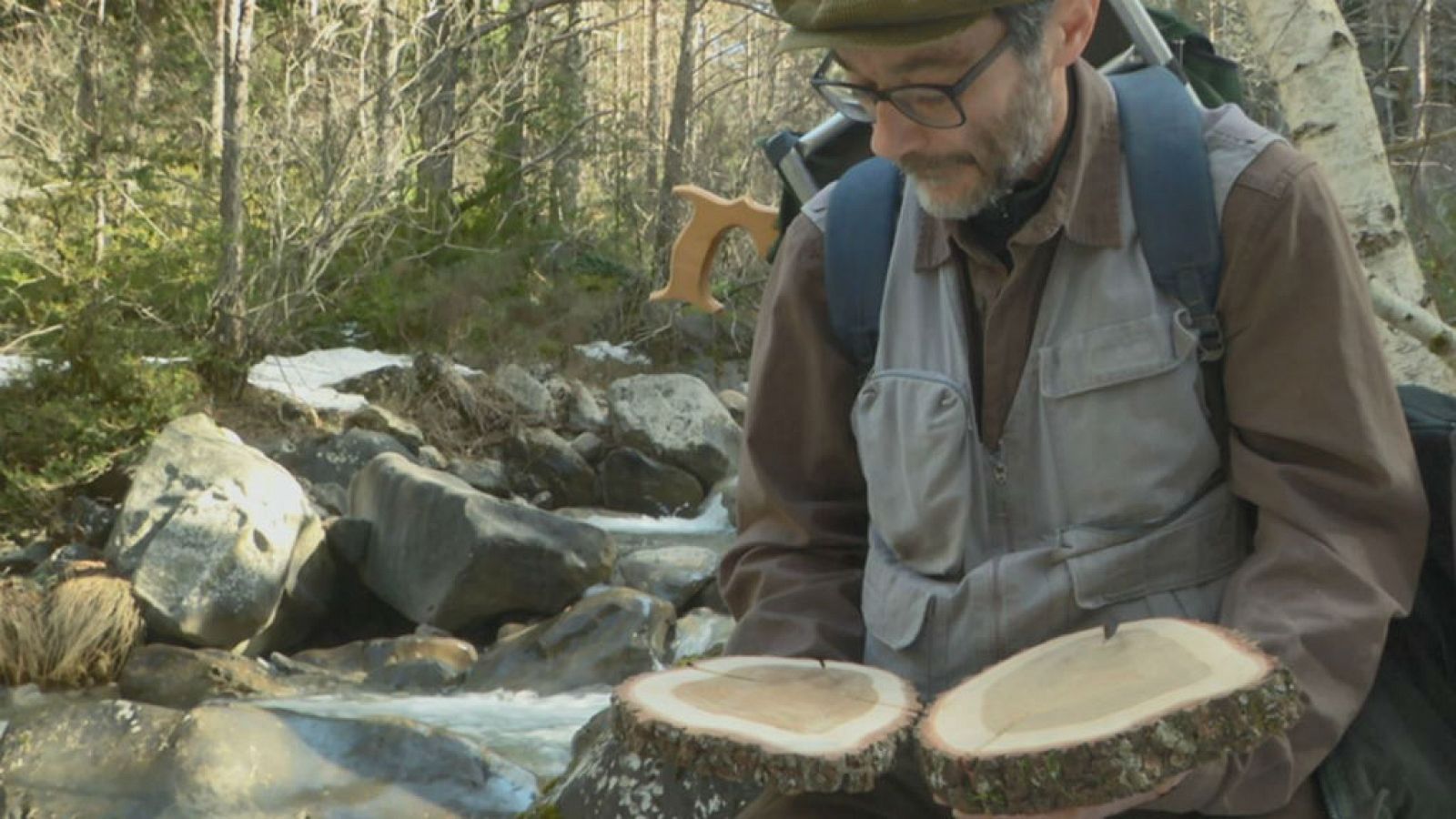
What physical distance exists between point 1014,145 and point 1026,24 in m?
0.16

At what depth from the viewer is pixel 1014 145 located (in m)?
2.21

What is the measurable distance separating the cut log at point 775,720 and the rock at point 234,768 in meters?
3.52

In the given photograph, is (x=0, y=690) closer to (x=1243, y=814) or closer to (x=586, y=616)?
(x=586, y=616)

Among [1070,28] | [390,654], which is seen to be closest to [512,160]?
[390,654]

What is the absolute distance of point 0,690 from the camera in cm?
777

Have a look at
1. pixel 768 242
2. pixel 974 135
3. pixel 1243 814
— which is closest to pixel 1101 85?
pixel 974 135

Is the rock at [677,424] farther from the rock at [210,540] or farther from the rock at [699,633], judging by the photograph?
the rock at [699,633]

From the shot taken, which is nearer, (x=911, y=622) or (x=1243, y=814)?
(x=1243, y=814)

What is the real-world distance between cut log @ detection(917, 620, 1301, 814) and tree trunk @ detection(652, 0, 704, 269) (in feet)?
60.6

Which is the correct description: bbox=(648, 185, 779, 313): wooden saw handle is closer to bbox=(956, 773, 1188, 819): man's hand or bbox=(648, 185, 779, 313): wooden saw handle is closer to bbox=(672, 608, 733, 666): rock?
bbox=(956, 773, 1188, 819): man's hand

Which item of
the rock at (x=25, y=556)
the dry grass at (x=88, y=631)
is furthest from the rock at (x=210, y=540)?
the rock at (x=25, y=556)

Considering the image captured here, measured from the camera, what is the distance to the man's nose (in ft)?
7.26

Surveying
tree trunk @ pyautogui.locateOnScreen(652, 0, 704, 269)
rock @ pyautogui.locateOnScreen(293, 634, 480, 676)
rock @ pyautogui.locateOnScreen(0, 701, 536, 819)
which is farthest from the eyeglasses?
tree trunk @ pyautogui.locateOnScreen(652, 0, 704, 269)

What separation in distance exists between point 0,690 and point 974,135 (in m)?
6.92
